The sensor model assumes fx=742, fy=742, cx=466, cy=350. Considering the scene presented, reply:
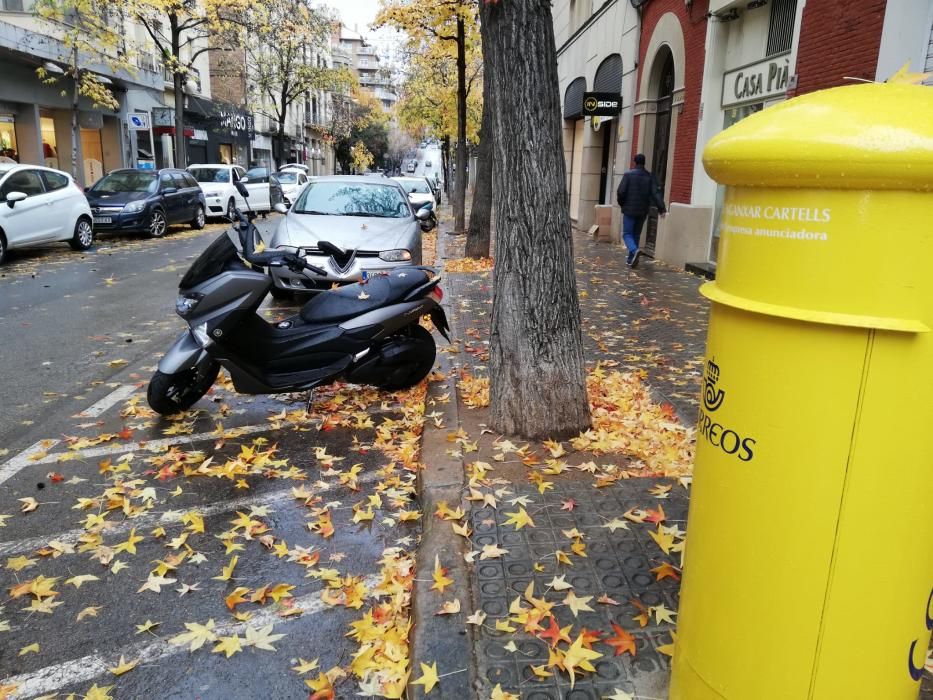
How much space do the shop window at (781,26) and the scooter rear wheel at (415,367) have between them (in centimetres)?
748

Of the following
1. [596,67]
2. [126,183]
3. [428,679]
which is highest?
[596,67]

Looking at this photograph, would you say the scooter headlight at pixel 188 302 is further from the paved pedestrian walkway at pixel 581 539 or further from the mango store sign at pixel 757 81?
the mango store sign at pixel 757 81

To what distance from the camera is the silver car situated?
28.3 feet

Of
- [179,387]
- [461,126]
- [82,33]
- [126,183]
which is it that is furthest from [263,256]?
[82,33]

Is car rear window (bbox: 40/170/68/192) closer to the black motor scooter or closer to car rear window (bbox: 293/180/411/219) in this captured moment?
car rear window (bbox: 293/180/411/219)

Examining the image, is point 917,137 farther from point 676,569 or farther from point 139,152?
point 139,152

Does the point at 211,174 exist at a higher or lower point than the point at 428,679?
higher

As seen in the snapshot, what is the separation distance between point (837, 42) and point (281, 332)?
7.43m

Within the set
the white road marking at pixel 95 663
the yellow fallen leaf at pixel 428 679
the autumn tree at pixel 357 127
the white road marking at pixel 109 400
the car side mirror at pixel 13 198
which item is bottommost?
the white road marking at pixel 95 663

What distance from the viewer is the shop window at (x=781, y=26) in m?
10.3

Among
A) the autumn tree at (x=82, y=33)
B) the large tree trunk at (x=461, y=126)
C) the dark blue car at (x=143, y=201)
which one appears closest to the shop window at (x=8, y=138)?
the autumn tree at (x=82, y=33)

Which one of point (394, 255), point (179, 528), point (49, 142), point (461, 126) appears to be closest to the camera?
point (179, 528)

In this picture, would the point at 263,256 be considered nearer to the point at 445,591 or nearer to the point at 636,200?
the point at 445,591

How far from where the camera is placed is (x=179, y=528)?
12.8 ft
